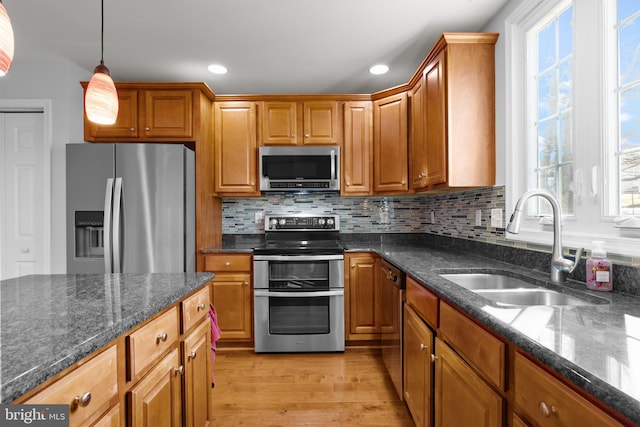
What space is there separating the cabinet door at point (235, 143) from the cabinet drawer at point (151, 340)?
74.8 inches

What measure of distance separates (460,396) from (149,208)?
7.65 feet

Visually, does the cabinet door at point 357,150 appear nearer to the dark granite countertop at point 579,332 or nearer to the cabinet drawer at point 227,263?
the cabinet drawer at point 227,263

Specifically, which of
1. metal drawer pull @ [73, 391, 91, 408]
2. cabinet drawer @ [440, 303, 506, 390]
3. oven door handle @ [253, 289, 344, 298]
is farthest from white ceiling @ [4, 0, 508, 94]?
metal drawer pull @ [73, 391, 91, 408]

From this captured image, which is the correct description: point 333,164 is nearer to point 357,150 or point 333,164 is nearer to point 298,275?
point 357,150

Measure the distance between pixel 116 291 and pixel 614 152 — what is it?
2067 millimetres

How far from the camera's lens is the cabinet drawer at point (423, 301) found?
1377 mm

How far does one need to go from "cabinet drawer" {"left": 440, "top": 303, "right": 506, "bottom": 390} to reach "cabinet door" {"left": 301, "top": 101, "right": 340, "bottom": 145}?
2.07m

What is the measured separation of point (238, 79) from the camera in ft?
9.58

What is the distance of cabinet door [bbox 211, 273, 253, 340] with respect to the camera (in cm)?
270

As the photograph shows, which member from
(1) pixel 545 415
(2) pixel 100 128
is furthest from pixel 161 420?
(2) pixel 100 128

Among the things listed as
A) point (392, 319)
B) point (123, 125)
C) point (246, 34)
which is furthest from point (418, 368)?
point (123, 125)

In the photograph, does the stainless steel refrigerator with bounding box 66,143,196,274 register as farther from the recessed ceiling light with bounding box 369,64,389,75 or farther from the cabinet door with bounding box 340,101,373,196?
the recessed ceiling light with bounding box 369,64,389,75

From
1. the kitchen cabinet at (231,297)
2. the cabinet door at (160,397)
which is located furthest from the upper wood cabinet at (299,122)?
the cabinet door at (160,397)

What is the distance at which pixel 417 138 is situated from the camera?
2.48 m
